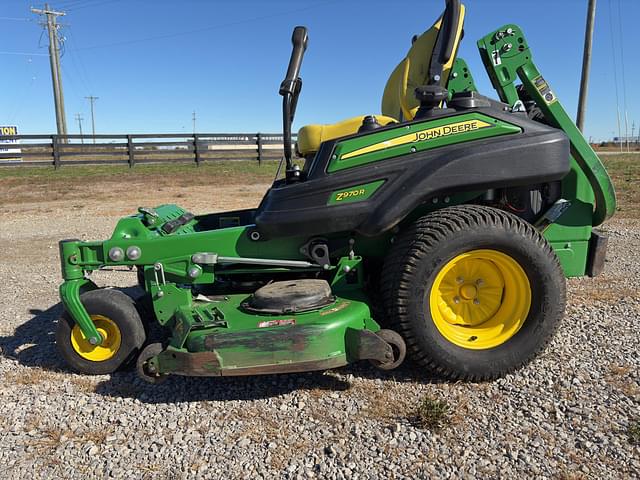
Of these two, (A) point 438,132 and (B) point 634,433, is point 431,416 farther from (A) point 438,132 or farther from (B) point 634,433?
(A) point 438,132

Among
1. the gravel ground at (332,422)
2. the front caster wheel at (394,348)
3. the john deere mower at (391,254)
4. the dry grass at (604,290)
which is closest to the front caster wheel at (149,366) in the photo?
the john deere mower at (391,254)

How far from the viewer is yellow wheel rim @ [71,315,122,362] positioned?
328 centimetres

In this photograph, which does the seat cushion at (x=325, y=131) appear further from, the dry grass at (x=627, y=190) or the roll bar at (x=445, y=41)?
the dry grass at (x=627, y=190)

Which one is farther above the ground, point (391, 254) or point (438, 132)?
point (438, 132)

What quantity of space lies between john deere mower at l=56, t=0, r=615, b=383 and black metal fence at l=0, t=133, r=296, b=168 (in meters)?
16.6

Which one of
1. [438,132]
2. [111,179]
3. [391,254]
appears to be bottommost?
[391,254]

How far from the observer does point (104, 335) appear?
10.8 ft

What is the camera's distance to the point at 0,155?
739 inches

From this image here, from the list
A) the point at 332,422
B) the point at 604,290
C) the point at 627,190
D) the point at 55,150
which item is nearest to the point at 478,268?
the point at 332,422

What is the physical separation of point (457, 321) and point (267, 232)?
4.18ft

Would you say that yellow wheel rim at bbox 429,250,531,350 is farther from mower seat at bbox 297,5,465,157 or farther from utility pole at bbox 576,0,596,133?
utility pole at bbox 576,0,596,133

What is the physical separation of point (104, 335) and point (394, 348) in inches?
72.0

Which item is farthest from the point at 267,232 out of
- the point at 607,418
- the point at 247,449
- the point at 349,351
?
the point at 607,418

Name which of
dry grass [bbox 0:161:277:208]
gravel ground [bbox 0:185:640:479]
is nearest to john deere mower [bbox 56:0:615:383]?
gravel ground [bbox 0:185:640:479]
